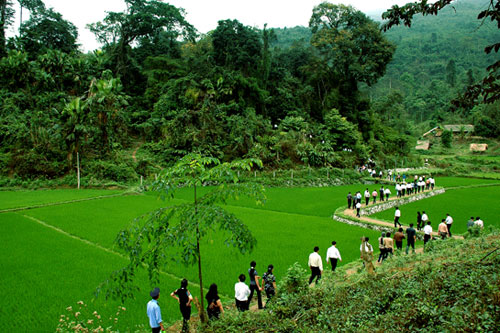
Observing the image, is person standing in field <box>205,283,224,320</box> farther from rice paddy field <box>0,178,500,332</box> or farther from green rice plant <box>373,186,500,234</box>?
green rice plant <box>373,186,500,234</box>

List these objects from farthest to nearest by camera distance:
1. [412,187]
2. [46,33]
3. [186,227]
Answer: [46,33]
[412,187]
[186,227]

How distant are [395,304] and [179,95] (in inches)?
1260

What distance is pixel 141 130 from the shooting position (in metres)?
34.6

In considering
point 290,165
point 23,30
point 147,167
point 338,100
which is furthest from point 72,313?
point 23,30

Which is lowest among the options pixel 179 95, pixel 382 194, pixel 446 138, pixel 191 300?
pixel 382 194

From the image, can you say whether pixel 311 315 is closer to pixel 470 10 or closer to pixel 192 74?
pixel 192 74

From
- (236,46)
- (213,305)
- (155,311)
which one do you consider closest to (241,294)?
(213,305)

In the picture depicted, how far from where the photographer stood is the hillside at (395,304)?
4363 millimetres

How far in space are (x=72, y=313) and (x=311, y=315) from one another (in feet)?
17.8

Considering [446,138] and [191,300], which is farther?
[446,138]

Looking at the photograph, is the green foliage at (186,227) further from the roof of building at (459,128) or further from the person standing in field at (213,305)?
the roof of building at (459,128)

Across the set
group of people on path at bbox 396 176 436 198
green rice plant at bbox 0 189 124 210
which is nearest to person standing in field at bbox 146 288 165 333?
green rice plant at bbox 0 189 124 210

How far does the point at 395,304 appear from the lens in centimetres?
516

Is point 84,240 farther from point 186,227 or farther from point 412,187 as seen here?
point 412,187
